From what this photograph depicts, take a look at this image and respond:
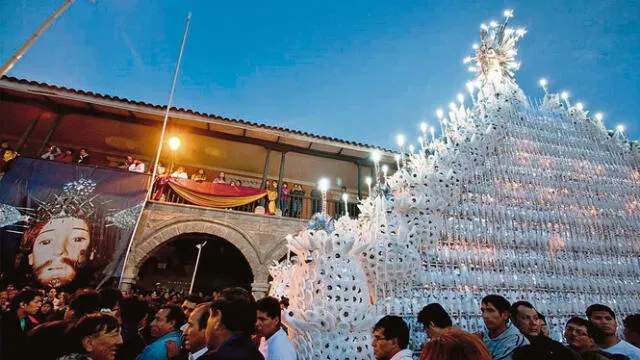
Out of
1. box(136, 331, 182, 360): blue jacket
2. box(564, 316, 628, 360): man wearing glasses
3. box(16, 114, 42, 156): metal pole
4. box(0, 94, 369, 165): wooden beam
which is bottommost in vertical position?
box(136, 331, 182, 360): blue jacket

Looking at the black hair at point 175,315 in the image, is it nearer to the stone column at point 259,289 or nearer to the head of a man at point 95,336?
the head of a man at point 95,336

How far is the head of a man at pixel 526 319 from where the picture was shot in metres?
2.75

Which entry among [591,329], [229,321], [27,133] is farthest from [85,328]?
[27,133]

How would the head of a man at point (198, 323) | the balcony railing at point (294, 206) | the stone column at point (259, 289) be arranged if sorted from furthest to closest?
1. the balcony railing at point (294, 206)
2. the stone column at point (259, 289)
3. the head of a man at point (198, 323)

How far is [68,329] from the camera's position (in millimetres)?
1815

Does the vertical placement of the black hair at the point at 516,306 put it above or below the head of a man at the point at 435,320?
above

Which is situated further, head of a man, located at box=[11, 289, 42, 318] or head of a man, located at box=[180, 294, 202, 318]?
head of a man, located at box=[180, 294, 202, 318]

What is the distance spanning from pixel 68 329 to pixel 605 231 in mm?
6851

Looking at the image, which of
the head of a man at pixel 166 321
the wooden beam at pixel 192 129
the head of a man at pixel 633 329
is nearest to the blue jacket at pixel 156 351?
the head of a man at pixel 166 321

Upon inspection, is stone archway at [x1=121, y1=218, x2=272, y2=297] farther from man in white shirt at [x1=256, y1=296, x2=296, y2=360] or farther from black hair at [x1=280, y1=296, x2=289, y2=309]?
man in white shirt at [x1=256, y1=296, x2=296, y2=360]

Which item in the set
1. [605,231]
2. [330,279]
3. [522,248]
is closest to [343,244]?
[330,279]

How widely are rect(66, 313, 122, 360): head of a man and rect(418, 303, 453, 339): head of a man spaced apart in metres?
2.58

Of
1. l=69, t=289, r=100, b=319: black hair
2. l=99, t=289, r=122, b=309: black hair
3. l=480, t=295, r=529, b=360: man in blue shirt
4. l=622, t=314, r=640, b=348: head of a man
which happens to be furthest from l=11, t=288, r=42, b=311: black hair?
l=622, t=314, r=640, b=348: head of a man

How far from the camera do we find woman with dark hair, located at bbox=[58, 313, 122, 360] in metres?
1.83
